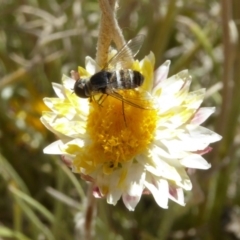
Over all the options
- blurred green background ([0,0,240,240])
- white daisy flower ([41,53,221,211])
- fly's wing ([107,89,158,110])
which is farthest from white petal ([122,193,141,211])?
blurred green background ([0,0,240,240])

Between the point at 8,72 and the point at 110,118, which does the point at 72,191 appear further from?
the point at 110,118

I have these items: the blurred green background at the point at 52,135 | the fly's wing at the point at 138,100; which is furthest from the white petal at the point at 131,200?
the blurred green background at the point at 52,135

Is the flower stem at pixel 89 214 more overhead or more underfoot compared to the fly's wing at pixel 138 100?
more underfoot

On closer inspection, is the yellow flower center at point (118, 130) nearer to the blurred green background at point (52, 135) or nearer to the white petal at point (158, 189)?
the white petal at point (158, 189)

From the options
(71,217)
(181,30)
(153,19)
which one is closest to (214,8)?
(181,30)

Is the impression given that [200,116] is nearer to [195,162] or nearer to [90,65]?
[195,162]
